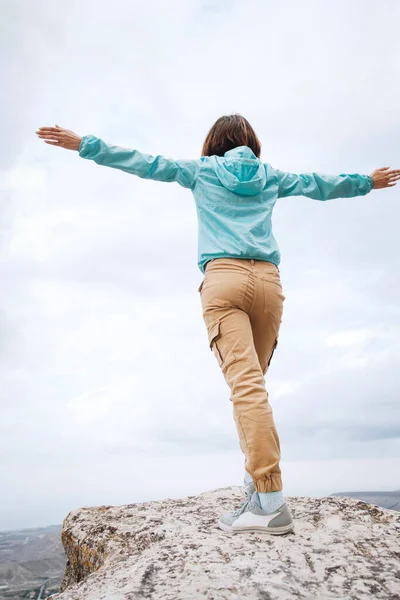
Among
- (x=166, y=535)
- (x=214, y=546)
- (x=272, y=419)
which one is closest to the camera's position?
(x=214, y=546)

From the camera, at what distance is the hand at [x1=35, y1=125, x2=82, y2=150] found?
15.2 ft

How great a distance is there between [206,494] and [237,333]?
2.80m

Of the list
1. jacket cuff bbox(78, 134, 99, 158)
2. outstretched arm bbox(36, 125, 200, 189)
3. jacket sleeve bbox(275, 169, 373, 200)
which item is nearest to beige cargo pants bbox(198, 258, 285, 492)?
outstretched arm bbox(36, 125, 200, 189)

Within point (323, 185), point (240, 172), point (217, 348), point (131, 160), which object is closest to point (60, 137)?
point (131, 160)

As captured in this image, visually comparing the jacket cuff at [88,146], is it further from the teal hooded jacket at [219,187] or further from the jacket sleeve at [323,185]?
the jacket sleeve at [323,185]

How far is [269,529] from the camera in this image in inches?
151

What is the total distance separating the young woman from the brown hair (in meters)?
0.01

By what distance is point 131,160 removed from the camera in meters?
4.61

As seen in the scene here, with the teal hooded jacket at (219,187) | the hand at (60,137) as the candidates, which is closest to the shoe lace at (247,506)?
the teal hooded jacket at (219,187)

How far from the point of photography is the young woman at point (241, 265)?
12.8ft

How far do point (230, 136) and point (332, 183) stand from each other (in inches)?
49.9

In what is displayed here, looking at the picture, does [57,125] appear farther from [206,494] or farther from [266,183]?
[206,494]

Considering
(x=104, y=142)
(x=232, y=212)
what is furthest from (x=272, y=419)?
(x=104, y=142)

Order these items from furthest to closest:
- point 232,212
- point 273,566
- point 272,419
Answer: point 232,212, point 272,419, point 273,566
